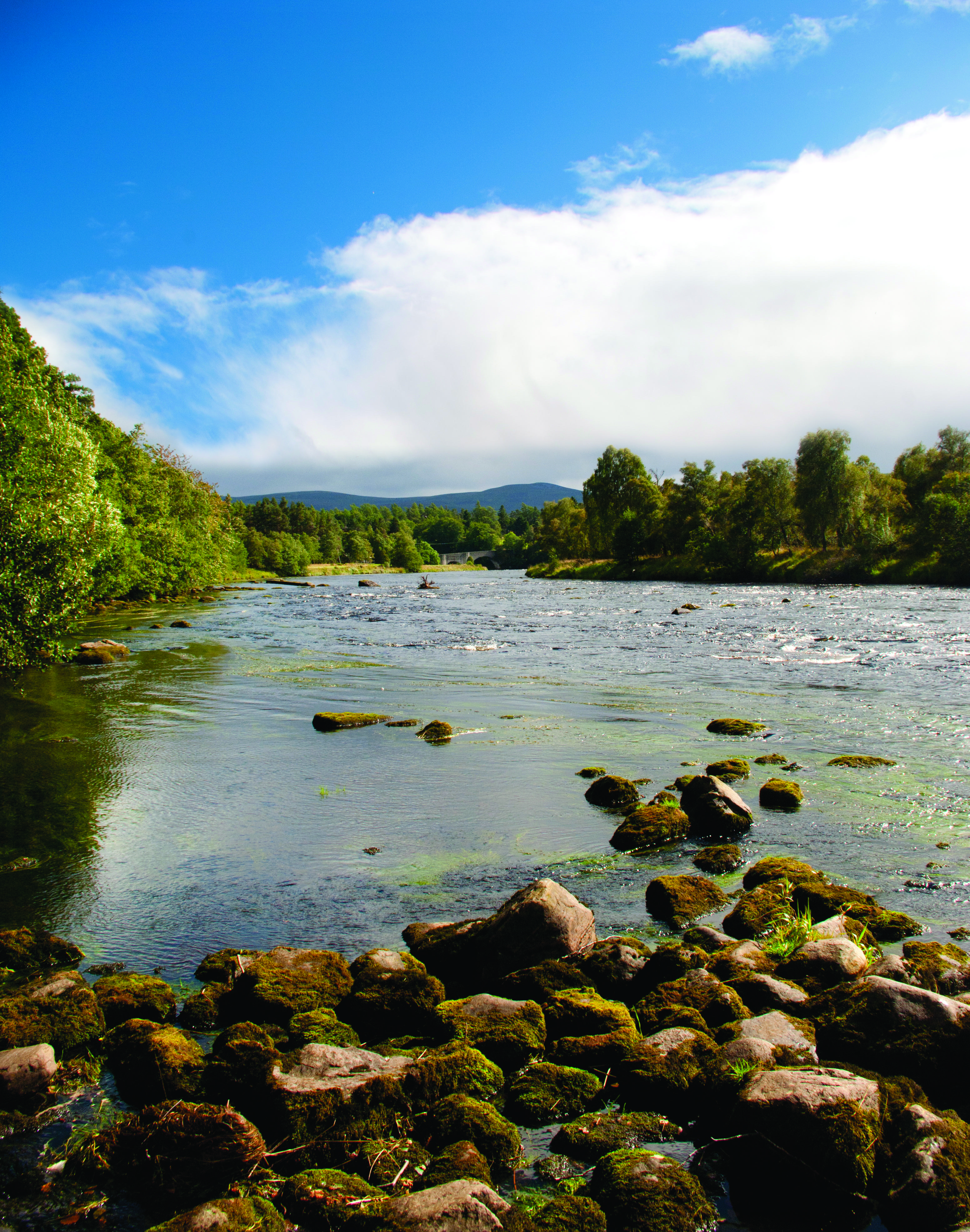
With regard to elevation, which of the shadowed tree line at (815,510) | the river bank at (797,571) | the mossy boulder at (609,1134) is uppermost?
the shadowed tree line at (815,510)

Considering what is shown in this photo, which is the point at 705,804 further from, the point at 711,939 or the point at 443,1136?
the point at 443,1136

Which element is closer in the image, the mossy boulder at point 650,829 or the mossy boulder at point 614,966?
the mossy boulder at point 614,966

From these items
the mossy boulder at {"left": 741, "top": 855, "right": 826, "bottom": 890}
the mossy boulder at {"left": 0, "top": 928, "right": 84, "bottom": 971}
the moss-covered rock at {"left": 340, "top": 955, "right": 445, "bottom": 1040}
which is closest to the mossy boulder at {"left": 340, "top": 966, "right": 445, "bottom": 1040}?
the moss-covered rock at {"left": 340, "top": 955, "right": 445, "bottom": 1040}

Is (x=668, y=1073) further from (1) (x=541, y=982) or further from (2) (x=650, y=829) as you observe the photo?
(2) (x=650, y=829)

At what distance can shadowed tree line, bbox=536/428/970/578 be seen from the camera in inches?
3009

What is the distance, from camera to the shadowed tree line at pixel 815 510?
76.4 metres

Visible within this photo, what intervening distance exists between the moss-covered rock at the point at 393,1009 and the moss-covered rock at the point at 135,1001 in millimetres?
1418

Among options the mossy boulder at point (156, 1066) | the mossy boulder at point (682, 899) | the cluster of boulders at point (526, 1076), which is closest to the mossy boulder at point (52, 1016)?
the cluster of boulders at point (526, 1076)

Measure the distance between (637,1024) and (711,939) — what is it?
1.43 meters

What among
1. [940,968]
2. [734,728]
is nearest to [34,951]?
[940,968]

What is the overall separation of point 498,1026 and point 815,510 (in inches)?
3592

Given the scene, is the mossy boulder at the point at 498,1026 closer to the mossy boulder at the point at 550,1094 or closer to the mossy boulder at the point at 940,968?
the mossy boulder at the point at 550,1094

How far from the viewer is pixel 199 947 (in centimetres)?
738

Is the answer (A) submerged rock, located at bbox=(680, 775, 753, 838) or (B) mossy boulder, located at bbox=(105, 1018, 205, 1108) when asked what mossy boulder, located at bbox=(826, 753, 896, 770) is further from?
(B) mossy boulder, located at bbox=(105, 1018, 205, 1108)
